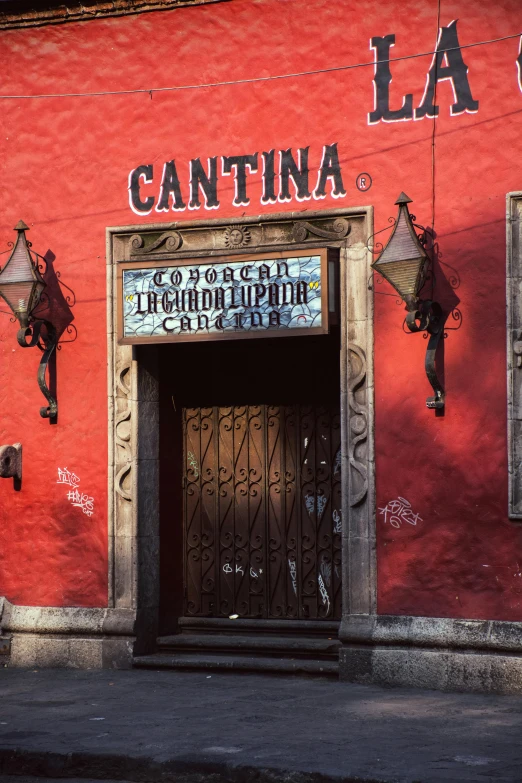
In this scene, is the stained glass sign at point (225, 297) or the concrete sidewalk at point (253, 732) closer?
the concrete sidewalk at point (253, 732)

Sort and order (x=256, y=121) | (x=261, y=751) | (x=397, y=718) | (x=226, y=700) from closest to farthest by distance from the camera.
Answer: (x=261, y=751) → (x=397, y=718) → (x=226, y=700) → (x=256, y=121)

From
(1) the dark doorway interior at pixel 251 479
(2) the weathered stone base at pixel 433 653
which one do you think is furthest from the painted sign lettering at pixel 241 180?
(2) the weathered stone base at pixel 433 653

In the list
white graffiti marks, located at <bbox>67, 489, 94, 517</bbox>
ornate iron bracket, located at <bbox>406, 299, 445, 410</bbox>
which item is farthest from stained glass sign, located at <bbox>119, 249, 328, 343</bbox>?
white graffiti marks, located at <bbox>67, 489, 94, 517</bbox>

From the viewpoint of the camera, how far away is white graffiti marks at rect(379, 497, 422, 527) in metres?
10.2

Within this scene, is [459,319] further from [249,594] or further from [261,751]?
[261,751]

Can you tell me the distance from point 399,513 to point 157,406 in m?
2.55

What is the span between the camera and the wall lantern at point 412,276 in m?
9.88

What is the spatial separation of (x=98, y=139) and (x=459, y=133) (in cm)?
333

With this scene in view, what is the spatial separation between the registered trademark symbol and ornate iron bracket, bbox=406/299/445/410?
115cm

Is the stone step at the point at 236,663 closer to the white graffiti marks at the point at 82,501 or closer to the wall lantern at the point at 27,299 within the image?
the white graffiti marks at the point at 82,501

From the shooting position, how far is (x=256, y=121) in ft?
35.8

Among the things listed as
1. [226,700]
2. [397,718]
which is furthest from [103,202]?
[397,718]

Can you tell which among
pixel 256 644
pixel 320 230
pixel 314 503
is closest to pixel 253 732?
pixel 256 644

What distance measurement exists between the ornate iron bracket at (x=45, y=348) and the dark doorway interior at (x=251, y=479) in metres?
0.99
